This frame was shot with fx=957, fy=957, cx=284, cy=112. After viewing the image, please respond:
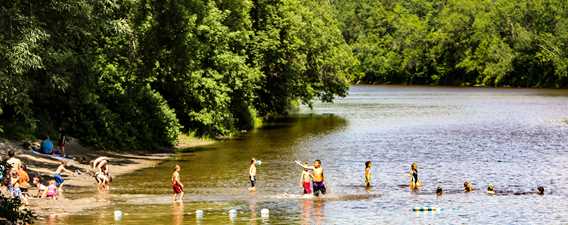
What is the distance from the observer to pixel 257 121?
268 feet

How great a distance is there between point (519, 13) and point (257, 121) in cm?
11924

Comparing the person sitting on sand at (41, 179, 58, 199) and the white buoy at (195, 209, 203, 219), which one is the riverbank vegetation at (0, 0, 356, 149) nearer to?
the person sitting on sand at (41, 179, 58, 199)

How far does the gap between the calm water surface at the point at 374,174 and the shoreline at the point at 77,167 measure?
93 cm

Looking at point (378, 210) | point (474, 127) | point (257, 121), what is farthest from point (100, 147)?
point (474, 127)

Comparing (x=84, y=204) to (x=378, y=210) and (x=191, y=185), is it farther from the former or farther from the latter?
(x=378, y=210)

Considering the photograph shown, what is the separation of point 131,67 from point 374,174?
16067 millimetres

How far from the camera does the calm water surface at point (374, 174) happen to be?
35094 mm

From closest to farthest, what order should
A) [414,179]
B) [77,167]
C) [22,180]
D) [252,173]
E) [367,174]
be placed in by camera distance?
[22,180] → [252,173] → [414,179] → [367,174] → [77,167]

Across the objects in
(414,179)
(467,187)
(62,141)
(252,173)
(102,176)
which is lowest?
(467,187)

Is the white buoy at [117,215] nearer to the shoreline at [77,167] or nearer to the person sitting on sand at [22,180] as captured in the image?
the shoreline at [77,167]

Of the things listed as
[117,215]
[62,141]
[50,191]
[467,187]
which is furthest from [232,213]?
[62,141]

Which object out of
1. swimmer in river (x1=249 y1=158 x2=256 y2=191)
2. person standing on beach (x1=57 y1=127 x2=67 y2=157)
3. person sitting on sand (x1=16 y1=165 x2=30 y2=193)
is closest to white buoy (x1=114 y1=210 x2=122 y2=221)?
person sitting on sand (x1=16 y1=165 x2=30 y2=193)

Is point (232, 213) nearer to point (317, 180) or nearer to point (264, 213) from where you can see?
point (264, 213)

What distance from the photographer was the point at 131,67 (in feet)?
183
